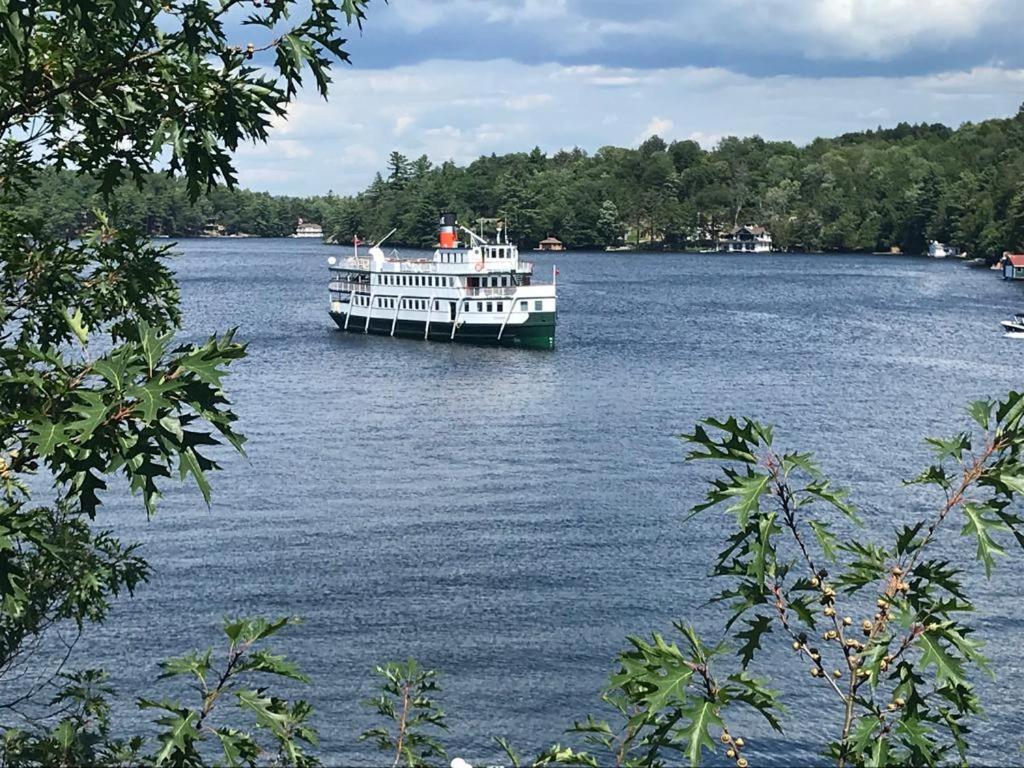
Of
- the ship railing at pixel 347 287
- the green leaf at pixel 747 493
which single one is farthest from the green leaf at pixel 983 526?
the ship railing at pixel 347 287

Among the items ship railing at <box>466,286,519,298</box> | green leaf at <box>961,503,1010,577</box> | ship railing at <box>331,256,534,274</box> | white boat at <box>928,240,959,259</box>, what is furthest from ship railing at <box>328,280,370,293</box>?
white boat at <box>928,240,959,259</box>

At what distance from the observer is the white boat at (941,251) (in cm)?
18488

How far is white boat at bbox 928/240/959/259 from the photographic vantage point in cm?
18488

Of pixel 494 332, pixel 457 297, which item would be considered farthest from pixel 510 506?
pixel 457 297

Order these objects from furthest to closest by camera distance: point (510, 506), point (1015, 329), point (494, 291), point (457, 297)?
1. point (1015, 329)
2. point (457, 297)
3. point (494, 291)
4. point (510, 506)

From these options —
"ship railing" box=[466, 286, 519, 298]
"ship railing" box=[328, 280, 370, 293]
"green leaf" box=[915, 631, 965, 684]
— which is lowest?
"ship railing" box=[328, 280, 370, 293]

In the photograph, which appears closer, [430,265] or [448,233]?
[430,265]

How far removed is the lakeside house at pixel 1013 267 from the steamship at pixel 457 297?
240 ft

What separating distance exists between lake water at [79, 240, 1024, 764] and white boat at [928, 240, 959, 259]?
107 meters

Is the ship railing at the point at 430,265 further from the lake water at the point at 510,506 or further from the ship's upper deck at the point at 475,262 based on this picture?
the lake water at the point at 510,506

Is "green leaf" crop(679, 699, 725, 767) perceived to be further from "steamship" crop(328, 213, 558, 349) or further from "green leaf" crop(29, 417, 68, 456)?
"steamship" crop(328, 213, 558, 349)

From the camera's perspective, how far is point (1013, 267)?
13000 centimetres

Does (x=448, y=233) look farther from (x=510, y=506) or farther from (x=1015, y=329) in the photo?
(x=510, y=506)

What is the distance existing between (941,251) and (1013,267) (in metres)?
57.3
